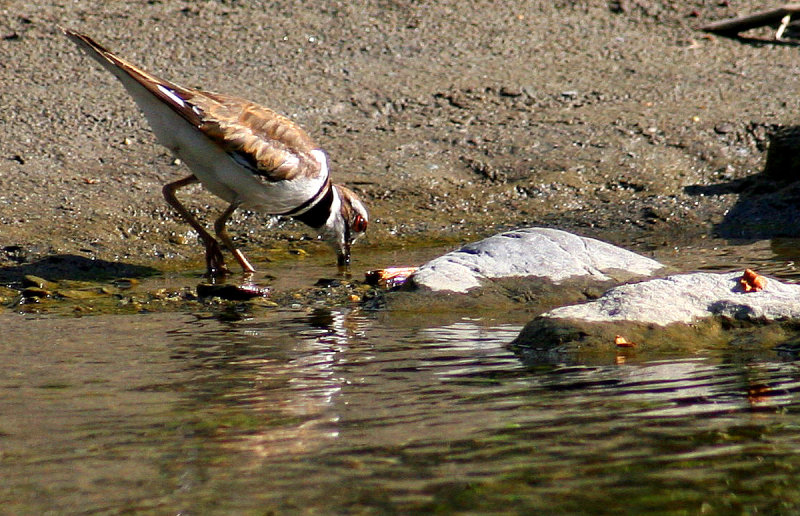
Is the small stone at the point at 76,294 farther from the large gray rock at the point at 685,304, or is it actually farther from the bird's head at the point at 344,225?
the large gray rock at the point at 685,304

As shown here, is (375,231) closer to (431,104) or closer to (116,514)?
(431,104)

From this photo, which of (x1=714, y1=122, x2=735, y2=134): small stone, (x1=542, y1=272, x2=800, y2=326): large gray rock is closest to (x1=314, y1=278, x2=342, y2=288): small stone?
(x1=542, y1=272, x2=800, y2=326): large gray rock

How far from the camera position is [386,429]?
12.9ft

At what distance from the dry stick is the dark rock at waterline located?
7767 millimetres

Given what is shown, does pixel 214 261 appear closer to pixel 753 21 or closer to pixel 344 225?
pixel 344 225

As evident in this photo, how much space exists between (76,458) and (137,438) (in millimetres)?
262

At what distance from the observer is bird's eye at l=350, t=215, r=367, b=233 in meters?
8.66

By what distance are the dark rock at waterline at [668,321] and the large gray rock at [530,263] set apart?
1298 mm

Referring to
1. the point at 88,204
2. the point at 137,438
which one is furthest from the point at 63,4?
the point at 137,438

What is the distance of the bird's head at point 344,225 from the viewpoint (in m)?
8.49

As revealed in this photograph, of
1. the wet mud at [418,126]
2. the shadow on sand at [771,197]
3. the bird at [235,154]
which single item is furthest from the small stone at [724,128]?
the bird at [235,154]

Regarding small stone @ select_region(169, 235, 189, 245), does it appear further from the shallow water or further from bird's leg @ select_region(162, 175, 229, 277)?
the shallow water

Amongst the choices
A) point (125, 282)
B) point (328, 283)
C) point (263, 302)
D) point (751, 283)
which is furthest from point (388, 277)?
point (751, 283)

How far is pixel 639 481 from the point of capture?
3277 mm
